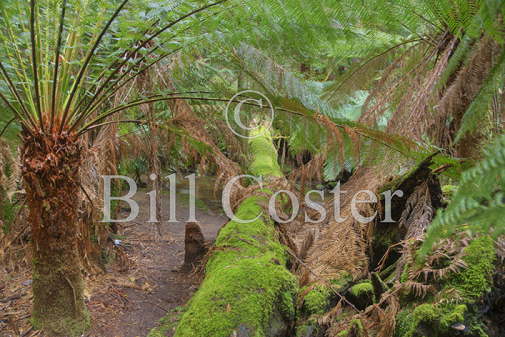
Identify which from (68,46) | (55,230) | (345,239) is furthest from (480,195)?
(55,230)

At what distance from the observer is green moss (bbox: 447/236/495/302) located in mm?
1805

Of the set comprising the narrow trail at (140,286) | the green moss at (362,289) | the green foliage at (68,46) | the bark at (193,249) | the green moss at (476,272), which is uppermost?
the green foliage at (68,46)

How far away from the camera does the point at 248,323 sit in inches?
64.6

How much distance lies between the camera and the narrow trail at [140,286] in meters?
2.39

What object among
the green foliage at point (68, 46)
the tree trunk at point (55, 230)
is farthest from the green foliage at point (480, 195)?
the tree trunk at point (55, 230)

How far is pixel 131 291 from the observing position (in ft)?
9.48

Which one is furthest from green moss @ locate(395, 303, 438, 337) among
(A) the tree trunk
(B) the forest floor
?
(A) the tree trunk

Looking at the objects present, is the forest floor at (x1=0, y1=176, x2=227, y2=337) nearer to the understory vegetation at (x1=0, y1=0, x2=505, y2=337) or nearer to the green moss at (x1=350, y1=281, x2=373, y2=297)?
the understory vegetation at (x1=0, y1=0, x2=505, y2=337)

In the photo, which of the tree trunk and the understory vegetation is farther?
the tree trunk

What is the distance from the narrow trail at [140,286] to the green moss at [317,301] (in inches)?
40.1

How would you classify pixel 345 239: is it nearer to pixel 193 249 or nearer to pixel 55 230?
pixel 55 230


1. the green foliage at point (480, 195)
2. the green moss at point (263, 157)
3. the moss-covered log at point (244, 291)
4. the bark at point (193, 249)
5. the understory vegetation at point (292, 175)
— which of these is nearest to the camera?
the green foliage at point (480, 195)

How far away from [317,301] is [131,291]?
1507 millimetres

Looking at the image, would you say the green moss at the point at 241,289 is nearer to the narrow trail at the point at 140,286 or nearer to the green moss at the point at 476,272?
the narrow trail at the point at 140,286
